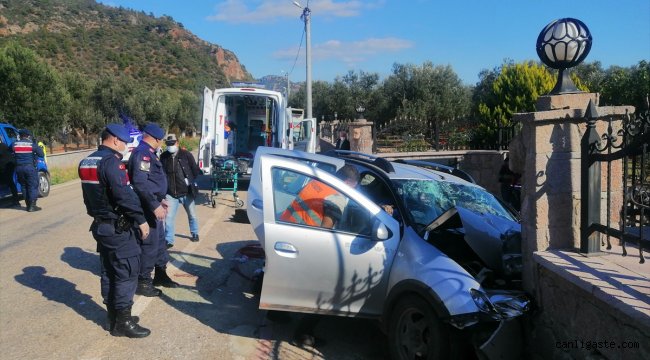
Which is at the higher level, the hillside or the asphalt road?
the hillside

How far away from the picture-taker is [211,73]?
81562 millimetres

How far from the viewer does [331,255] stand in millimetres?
3996

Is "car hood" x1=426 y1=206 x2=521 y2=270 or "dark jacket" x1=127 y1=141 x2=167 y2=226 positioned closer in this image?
"car hood" x1=426 y1=206 x2=521 y2=270

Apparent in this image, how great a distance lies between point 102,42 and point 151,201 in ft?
238

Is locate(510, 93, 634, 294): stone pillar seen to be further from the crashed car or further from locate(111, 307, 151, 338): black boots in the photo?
locate(111, 307, 151, 338): black boots

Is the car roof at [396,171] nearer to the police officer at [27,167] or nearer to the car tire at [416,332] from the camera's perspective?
the car tire at [416,332]

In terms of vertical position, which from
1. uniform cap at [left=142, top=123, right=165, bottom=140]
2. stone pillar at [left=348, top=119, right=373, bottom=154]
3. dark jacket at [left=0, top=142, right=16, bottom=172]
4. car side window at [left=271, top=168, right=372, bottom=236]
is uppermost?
stone pillar at [left=348, top=119, right=373, bottom=154]

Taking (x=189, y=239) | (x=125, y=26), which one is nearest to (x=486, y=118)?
(x=189, y=239)

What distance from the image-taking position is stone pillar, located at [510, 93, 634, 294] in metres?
3.75

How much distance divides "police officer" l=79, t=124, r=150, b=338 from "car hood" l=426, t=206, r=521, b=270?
8.79ft

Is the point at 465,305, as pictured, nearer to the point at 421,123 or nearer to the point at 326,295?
the point at 326,295

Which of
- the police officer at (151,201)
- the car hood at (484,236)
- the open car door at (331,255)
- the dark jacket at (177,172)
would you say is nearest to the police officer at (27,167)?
the dark jacket at (177,172)

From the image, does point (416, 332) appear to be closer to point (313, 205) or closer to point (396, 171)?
point (313, 205)

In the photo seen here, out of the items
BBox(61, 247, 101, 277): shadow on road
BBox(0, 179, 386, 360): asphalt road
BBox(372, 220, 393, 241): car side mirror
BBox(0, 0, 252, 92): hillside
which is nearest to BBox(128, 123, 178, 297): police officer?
BBox(0, 179, 386, 360): asphalt road
